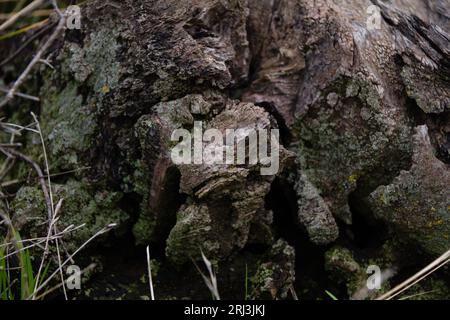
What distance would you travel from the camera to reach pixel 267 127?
2.02 m

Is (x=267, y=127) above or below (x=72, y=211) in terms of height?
above

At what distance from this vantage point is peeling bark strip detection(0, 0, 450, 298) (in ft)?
6.75

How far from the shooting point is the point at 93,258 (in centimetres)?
221

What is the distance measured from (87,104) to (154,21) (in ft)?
1.45

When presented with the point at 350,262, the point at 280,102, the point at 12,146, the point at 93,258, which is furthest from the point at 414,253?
the point at 12,146

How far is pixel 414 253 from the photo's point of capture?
2.20m

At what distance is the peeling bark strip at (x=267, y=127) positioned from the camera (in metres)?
2.06

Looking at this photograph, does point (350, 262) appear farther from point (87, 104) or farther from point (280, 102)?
point (87, 104)

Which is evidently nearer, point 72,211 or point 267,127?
point 267,127

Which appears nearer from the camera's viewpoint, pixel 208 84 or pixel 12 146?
pixel 208 84
